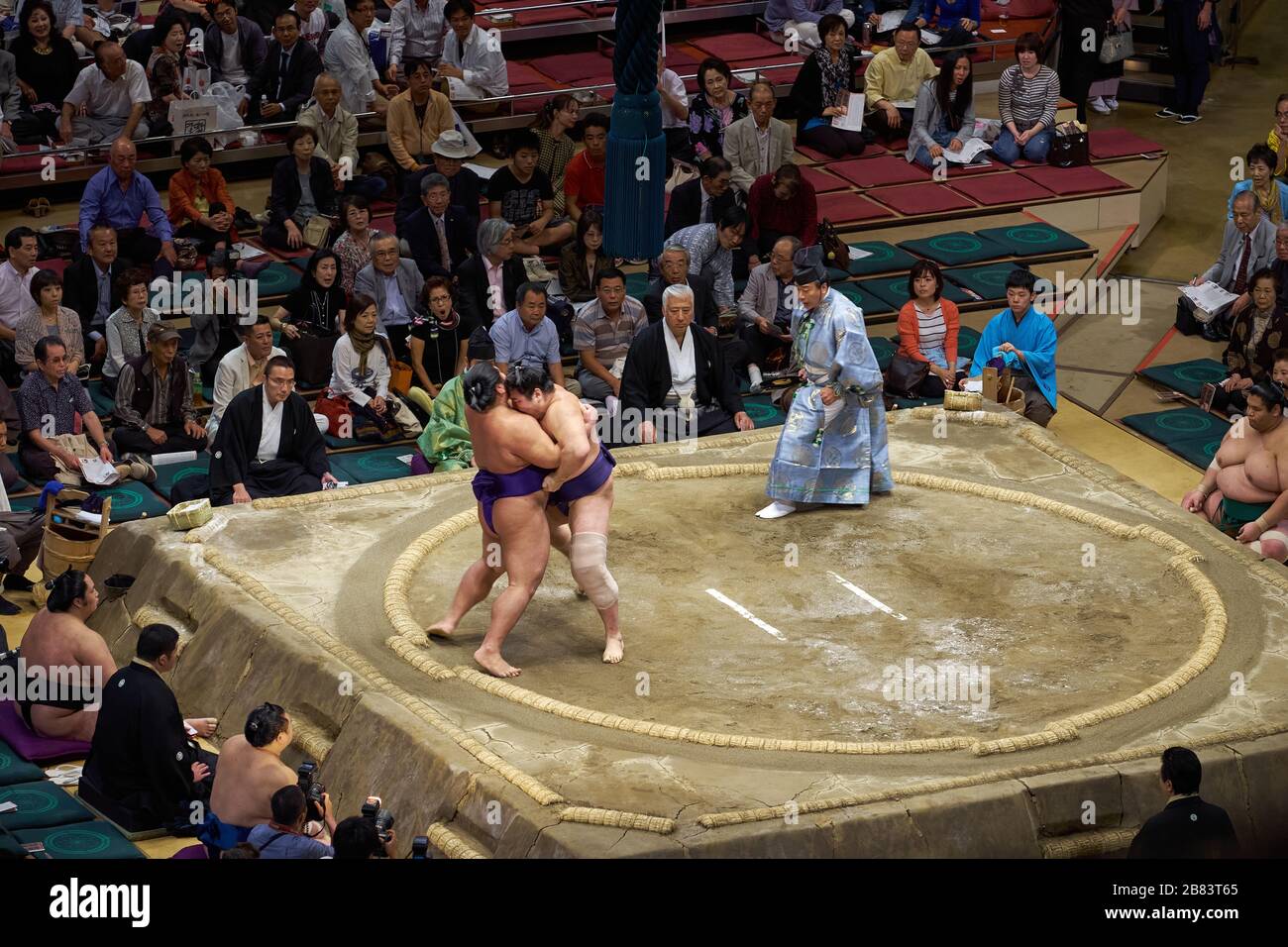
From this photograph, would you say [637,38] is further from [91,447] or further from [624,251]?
[91,447]

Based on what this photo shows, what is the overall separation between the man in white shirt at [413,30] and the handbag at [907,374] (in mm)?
2842

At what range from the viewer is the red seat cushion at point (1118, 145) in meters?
9.80

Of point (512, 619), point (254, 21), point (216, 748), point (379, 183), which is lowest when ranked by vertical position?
point (216, 748)

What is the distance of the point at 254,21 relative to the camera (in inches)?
367

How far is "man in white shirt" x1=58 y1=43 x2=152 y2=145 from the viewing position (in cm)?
855

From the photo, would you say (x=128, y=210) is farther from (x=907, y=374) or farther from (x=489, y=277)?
(x=907, y=374)

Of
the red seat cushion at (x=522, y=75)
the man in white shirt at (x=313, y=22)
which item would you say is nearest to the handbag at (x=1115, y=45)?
the red seat cushion at (x=522, y=75)

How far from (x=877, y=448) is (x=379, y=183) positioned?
296 centimetres

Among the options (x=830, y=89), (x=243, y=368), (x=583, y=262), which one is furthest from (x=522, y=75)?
(x=243, y=368)

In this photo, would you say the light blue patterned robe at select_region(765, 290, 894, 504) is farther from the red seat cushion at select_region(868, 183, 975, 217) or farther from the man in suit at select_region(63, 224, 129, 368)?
the red seat cushion at select_region(868, 183, 975, 217)

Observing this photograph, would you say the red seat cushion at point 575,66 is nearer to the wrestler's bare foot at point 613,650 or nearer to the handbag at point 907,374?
the handbag at point 907,374

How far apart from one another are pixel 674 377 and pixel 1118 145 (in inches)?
144

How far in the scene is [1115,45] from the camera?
33.9ft
